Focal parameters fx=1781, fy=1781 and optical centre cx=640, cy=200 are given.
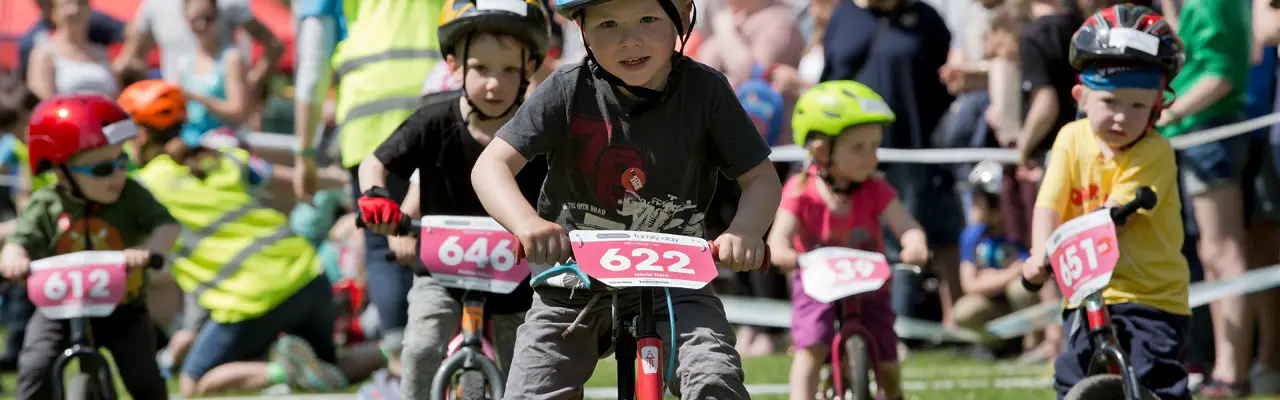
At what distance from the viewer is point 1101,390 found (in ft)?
17.6

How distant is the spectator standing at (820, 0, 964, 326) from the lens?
413 inches

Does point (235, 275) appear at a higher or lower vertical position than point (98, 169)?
lower

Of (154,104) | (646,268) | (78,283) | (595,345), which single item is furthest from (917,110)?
(646,268)

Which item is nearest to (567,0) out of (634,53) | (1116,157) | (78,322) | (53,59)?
(634,53)

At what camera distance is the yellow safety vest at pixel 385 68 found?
23.9 feet

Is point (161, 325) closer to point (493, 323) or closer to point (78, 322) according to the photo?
point (78, 322)

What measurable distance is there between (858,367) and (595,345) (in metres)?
2.26

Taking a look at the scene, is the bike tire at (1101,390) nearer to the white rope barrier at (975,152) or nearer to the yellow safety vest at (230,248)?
the white rope barrier at (975,152)

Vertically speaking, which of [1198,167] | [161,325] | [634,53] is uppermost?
[634,53]

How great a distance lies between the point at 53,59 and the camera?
1262 centimetres

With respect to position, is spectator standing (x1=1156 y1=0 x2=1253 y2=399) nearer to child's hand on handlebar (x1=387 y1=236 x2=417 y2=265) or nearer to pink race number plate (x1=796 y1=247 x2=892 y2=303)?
pink race number plate (x1=796 y1=247 x2=892 y2=303)

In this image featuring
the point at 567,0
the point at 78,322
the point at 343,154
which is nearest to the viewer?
the point at 567,0

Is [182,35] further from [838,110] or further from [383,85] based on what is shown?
[838,110]

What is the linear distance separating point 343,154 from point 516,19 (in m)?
1.66
